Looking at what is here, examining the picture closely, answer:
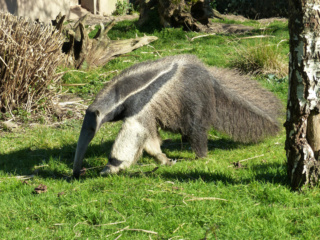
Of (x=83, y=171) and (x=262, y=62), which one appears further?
(x=262, y=62)

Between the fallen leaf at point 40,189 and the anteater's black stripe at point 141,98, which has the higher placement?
A: the anteater's black stripe at point 141,98

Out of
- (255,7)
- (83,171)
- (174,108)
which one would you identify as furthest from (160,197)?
(255,7)

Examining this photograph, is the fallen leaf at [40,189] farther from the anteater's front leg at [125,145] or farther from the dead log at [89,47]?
the dead log at [89,47]

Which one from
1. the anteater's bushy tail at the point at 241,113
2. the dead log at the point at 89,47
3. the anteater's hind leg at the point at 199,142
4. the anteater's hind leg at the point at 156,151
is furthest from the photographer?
A: the dead log at the point at 89,47

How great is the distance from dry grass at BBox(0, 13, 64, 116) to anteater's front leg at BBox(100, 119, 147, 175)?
2793mm

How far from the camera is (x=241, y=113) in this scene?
6.80 meters

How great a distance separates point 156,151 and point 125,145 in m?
0.65

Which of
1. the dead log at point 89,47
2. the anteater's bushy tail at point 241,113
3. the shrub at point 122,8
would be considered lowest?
the anteater's bushy tail at point 241,113

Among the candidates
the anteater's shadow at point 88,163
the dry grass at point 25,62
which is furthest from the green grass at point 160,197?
the dry grass at point 25,62

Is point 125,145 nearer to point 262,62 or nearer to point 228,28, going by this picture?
point 262,62

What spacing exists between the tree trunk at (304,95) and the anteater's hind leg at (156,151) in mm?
2092

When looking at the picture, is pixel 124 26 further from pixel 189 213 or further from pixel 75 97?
pixel 189 213

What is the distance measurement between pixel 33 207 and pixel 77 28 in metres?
6.38

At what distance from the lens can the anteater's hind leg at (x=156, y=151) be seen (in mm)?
6371
